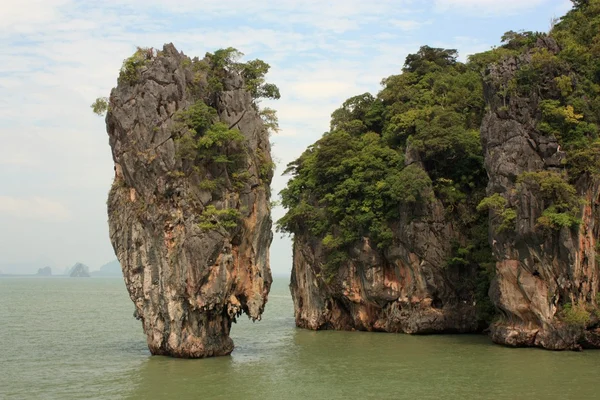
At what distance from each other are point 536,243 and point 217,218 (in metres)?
14.0

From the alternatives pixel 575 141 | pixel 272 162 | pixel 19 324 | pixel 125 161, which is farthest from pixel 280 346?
pixel 19 324

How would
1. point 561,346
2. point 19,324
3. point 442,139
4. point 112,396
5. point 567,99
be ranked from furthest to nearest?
1. point 19,324
2. point 442,139
3. point 567,99
4. point 561,346
5. point 112,396

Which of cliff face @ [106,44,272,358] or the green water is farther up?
cliff face @ [106,44,272,358]

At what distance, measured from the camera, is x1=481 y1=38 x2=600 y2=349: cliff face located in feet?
97.9

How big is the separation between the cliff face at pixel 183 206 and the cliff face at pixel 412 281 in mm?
10147

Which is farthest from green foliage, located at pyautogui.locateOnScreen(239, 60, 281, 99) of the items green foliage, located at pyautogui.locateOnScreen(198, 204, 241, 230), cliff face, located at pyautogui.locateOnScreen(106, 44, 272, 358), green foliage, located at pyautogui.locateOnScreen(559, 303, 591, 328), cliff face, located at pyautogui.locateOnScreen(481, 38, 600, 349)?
green foliage, located at pyautogui.locateOnScreen(559, 303, 591, 328)

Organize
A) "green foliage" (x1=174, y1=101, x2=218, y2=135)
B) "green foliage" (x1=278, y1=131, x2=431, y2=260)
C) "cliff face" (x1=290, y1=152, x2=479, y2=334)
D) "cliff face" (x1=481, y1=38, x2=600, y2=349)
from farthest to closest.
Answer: "green foliage" (x1=278, y1=131, x2=431, y2=260), "cliff face" (x1=290, y1=152, x2=479, y2=334), "cliff face" (x1=481, y1=38, x2=600, y2=349), "green foliage" (x1=174, y1=101, x2=218, y2=135)

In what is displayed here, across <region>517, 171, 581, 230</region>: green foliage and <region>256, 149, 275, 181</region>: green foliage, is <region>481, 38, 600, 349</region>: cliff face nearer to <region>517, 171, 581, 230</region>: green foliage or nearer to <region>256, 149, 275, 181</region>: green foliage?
<region>517, 171, 581, 230</region>: green foliage

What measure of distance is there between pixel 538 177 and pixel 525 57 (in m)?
6.67

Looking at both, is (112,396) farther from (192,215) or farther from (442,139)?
(442,139)

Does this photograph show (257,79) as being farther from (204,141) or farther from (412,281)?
(412,281)

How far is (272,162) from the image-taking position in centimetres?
3131

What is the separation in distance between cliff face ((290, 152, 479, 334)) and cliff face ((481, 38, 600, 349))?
4.84 metres

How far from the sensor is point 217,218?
28.1 m
